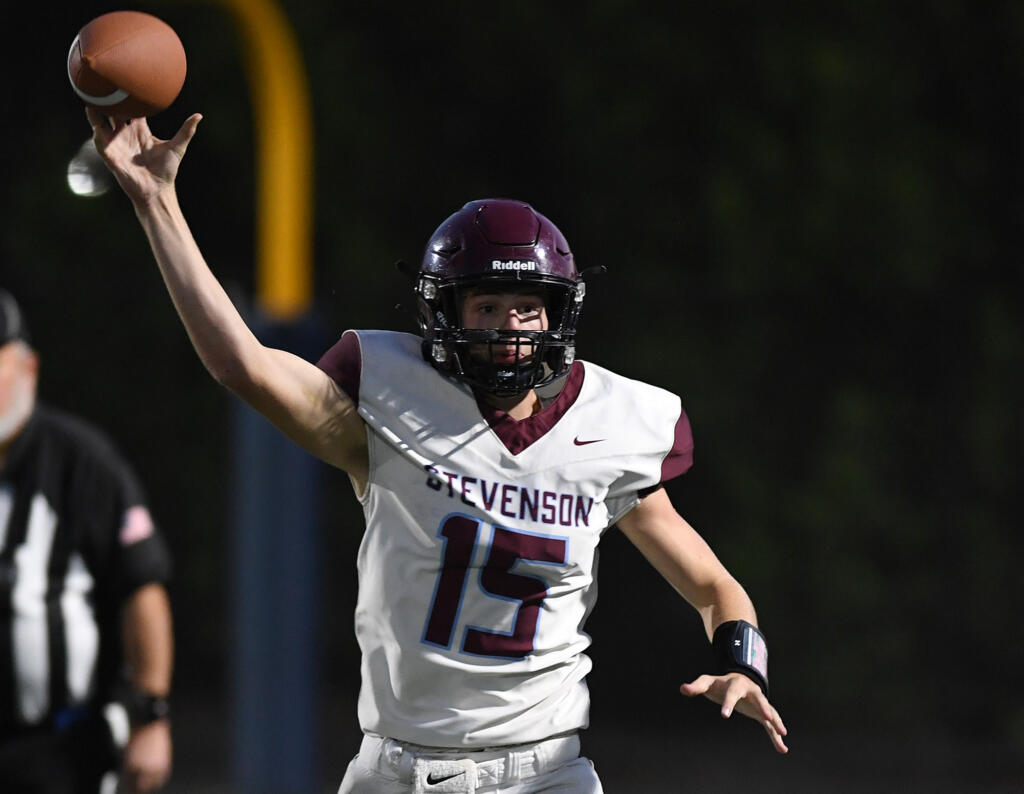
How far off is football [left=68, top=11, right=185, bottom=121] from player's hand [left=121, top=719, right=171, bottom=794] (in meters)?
1.73

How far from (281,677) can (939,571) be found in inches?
102

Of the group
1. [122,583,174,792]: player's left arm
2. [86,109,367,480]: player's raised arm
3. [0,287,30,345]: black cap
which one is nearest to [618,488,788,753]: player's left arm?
[86,109,367,480]: player's raised arm

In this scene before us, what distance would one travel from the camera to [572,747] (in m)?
2.97

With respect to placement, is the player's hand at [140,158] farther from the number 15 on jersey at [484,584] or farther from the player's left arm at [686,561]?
the player's left arm at [686,561]

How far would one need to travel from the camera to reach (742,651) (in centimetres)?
291

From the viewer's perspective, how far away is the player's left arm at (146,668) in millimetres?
3902

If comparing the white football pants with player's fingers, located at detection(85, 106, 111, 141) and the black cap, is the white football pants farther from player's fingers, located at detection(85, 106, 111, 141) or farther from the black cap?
the black cap

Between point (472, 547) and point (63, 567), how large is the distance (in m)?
1.46

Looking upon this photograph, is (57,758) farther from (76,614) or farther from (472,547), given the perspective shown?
(472,547)

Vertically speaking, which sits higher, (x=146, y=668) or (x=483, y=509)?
(x=483, y=509)

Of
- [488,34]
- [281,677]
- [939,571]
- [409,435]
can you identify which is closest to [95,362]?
[281,677]

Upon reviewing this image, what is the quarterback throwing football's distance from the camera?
284 cm

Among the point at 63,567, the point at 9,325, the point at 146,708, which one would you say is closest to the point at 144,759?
the point at 146,708

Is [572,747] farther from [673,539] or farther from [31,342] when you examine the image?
[31,342]
